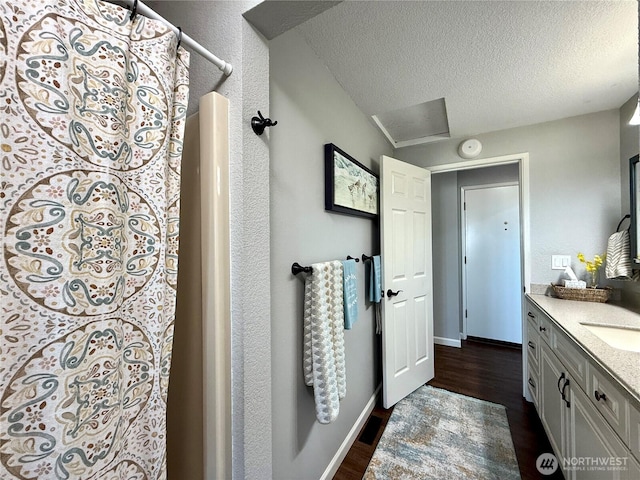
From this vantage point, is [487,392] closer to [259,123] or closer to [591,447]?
[591,447]

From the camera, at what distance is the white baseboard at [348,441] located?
1.43 meters

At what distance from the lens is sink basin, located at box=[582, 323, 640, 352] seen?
4.05 feet

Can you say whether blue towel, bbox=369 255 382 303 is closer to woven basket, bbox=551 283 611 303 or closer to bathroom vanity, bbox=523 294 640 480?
bathroom vanity, bbox=523 294 640 480

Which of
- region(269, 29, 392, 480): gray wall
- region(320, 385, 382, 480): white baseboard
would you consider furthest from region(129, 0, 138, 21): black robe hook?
region(320, 385, 382, 480): white baseboard

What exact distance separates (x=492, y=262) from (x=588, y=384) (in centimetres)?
256

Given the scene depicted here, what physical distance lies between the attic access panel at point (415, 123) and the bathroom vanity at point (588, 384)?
158 centimetres

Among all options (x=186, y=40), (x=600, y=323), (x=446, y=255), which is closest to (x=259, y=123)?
(x=186, y=40)

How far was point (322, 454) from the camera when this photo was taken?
1.37m

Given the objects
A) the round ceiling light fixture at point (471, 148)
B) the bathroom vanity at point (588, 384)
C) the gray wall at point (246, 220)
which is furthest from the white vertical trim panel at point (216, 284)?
the round ceiling light fixture at point (471, 148)

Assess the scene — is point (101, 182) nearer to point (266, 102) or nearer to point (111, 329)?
point (111, 329)

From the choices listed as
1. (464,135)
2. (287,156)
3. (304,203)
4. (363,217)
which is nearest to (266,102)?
(287,156)

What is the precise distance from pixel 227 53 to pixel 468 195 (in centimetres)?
343

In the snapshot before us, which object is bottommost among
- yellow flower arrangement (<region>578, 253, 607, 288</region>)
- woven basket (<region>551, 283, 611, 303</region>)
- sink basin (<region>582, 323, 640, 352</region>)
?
sink basin (<region>582, 323, 640, 352</region>)

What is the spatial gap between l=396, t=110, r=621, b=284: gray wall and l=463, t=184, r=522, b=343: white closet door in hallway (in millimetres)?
1194
